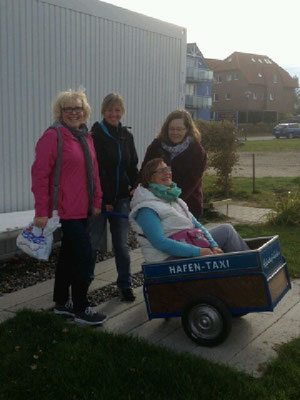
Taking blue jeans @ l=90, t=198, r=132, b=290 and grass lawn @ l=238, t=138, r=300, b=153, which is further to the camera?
grass lawn @ l=238, t=138, r=300, b=153

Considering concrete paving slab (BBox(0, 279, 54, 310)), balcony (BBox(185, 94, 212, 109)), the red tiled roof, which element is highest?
the red tiled roof

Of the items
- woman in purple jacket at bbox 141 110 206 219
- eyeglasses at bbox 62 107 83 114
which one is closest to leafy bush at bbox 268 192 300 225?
woman in purple jacket at bbox 141 110 206 219

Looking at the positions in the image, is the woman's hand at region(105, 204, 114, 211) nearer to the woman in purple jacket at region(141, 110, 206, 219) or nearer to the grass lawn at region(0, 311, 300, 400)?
the woman in purple jacket at region(141, 110, 206, 219)

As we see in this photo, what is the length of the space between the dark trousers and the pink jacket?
115 mm

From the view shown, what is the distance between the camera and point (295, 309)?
16.1 feet

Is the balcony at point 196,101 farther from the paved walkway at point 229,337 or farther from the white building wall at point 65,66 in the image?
the paved walkway at point 229,337

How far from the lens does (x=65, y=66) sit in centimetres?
722

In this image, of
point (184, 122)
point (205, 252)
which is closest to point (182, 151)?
point (184, 122)

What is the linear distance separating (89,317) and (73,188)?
1102 mm

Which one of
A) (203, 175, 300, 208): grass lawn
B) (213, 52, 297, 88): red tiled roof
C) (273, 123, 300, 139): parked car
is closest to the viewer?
(203, 175, 300, 208): grass lawn

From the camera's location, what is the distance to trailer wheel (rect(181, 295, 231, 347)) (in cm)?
388

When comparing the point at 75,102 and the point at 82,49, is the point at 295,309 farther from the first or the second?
the point at 82,49

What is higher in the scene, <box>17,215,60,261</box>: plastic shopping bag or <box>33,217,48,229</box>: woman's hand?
<box>33,217,48,229</box>: woman's hand

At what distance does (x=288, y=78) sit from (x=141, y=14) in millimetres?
78725
